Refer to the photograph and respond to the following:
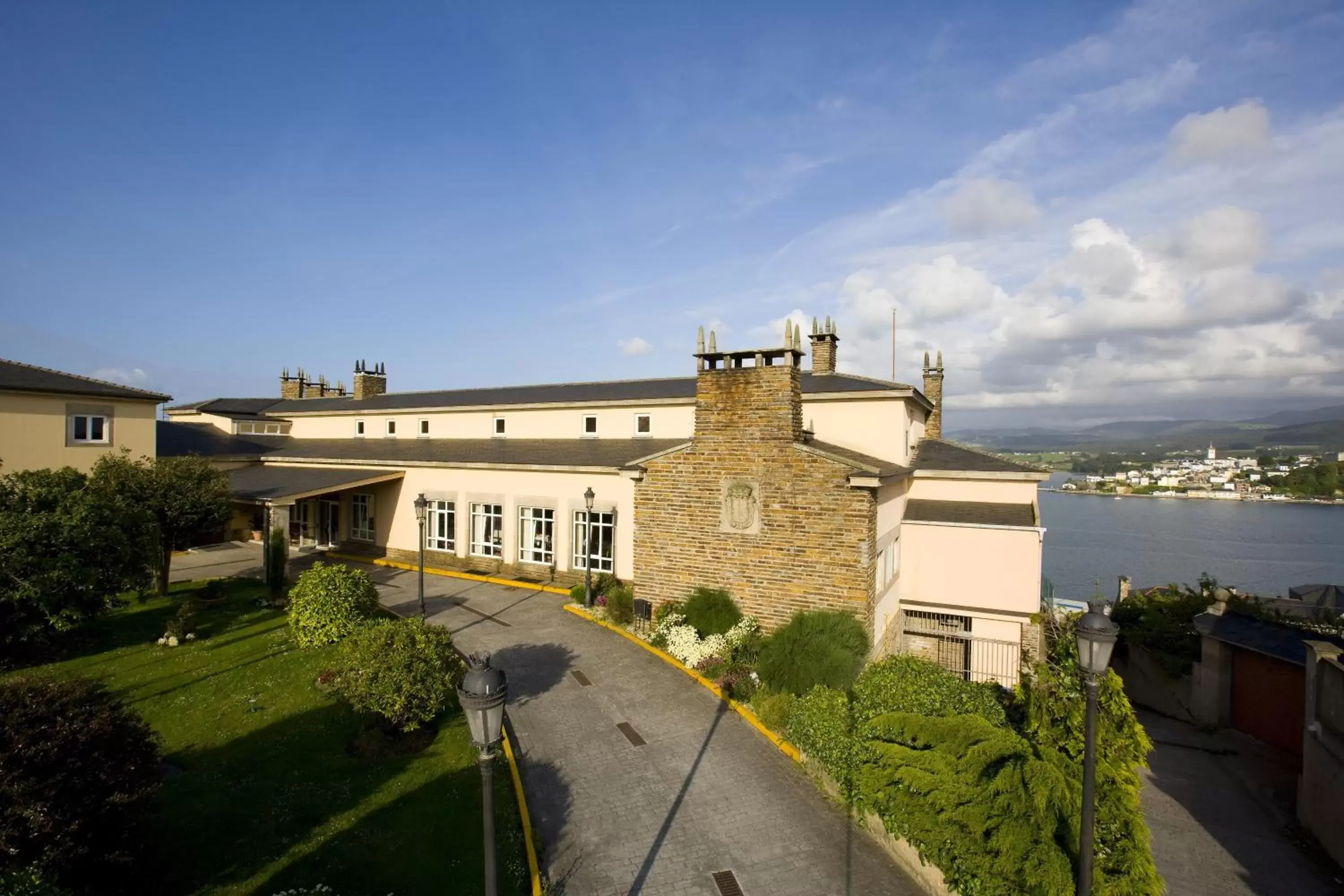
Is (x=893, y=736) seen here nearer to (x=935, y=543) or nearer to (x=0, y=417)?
(x=935, y=543)

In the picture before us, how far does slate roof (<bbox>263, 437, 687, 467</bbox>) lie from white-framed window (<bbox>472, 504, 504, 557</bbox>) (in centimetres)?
183

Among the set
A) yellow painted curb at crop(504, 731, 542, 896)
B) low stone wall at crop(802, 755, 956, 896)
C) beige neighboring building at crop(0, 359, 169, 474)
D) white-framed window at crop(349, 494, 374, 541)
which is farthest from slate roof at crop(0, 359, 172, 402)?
low stone wall at crop(802, 755, 956, 896)

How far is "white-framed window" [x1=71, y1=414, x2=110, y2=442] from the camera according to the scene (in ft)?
76.3

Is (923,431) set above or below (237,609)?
above

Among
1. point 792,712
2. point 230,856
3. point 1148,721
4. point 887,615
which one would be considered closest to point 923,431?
point 887,615

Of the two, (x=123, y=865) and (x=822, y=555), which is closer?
(x=123, y=865)

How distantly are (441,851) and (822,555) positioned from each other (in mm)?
9328

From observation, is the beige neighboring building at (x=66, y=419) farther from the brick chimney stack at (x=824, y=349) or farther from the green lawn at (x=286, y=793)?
the brick chimney stack at (x=824, y=349)

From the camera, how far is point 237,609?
17703mm

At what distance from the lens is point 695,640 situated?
47.7 feet

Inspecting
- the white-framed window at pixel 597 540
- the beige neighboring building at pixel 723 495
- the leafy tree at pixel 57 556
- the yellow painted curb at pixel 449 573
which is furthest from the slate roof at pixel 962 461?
the leafy tree at pixel 57 556

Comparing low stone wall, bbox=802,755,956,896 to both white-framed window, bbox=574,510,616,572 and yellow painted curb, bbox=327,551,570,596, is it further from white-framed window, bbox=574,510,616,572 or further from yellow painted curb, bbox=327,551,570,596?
yellow painted curb, bbox=327,551,570,596

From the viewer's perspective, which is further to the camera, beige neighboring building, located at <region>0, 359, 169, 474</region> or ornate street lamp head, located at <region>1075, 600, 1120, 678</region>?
beige neighboring building, located at <region>0, 359, 169, 474</region>

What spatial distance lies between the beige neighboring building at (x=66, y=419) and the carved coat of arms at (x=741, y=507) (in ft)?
76.4
